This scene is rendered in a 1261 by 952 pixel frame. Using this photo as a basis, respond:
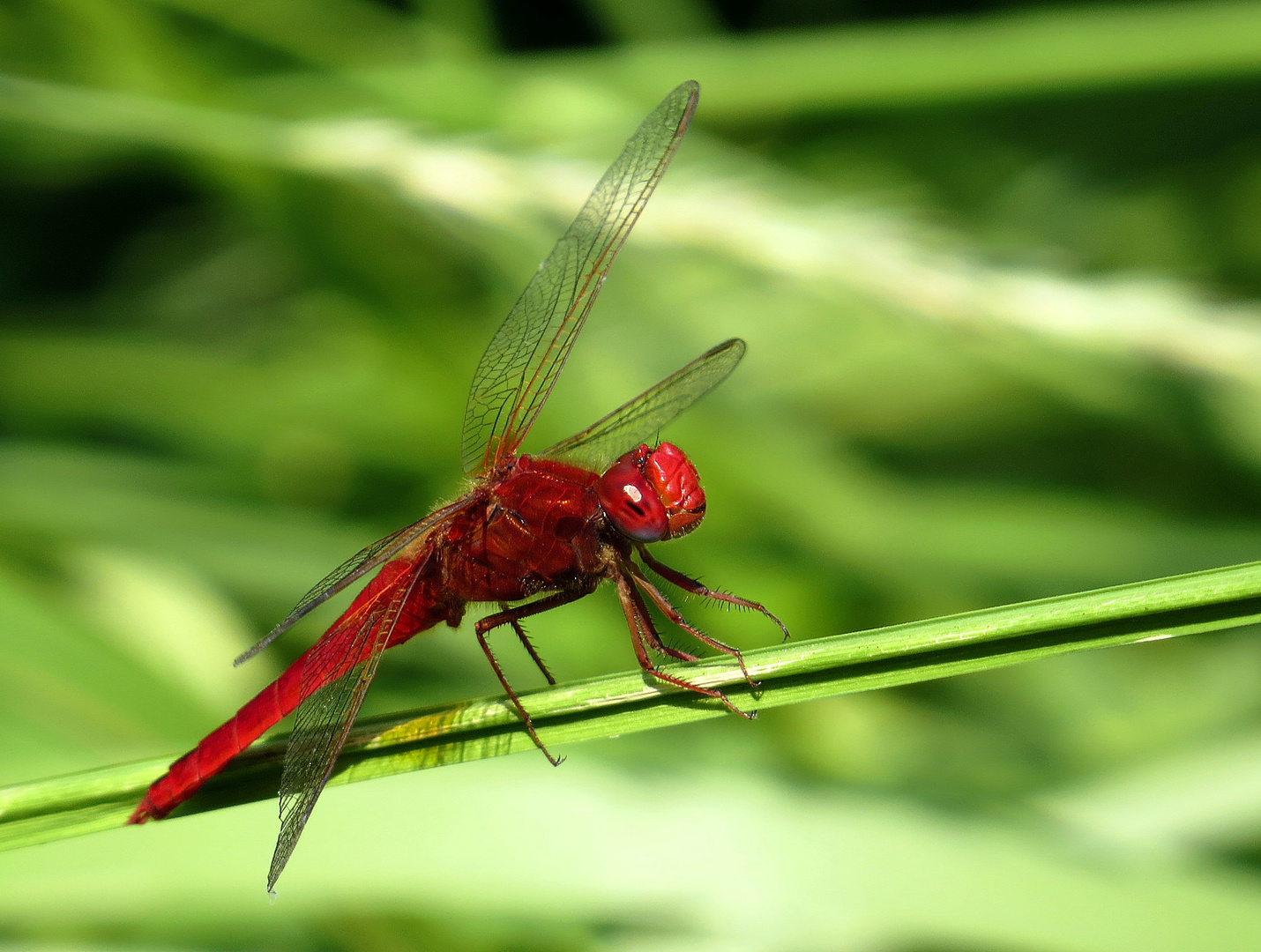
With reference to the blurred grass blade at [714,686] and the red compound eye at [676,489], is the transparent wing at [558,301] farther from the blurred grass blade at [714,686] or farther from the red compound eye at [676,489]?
the blurred grass blade at [714,686]

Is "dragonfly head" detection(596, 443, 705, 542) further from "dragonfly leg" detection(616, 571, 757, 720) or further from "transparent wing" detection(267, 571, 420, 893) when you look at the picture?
"transparent wing" detection(267, 571, 420, 893)

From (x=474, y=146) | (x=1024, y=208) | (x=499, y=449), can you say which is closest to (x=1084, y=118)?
(x=1024, y=208)

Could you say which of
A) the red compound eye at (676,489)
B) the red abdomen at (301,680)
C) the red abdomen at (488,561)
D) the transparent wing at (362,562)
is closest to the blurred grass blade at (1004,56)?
the red compound eye at (676,489)

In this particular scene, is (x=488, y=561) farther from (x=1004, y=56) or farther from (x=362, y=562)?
(x=1004, y=56)

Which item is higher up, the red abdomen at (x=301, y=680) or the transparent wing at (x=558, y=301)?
the transparent wing at (x=558, y=301)

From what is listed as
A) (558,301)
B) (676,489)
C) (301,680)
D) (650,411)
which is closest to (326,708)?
(301,680)

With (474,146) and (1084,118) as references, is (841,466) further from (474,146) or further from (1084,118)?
(1084,118)
